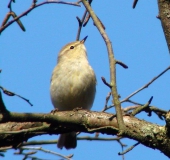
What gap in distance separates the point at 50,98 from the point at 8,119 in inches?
140

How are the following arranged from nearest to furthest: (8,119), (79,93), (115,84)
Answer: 1. (8,119)
2. (115,84)
3. (79,93)

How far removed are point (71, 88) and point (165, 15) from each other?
3187 millimetres

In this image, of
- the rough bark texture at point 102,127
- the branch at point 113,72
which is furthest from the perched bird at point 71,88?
the branch at point 113,72

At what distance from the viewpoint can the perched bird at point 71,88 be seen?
6.14 m

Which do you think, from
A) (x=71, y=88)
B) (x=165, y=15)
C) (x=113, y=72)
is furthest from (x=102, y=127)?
(x=71, y=88)

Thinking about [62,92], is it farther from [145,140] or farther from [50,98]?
[145,140]

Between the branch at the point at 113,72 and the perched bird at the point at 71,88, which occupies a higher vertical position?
the perched bird at the point at 71,88

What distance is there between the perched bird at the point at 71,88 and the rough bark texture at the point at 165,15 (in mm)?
3082

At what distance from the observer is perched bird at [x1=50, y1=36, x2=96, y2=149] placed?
6.14 meters

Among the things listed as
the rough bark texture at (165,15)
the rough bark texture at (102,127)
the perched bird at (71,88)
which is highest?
the perched bird at (71,88)

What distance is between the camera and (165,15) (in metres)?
3.13

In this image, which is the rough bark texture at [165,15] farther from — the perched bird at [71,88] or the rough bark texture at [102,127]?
the perched bird at [71,88]

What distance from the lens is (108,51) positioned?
10.7ft

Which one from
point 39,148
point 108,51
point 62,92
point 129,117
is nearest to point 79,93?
point 62,92
